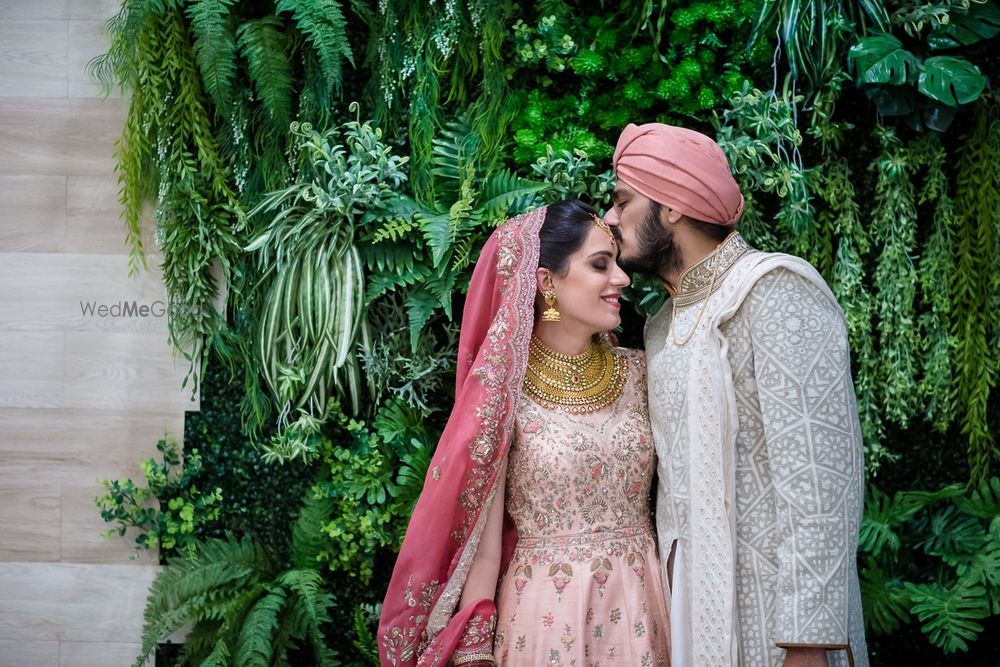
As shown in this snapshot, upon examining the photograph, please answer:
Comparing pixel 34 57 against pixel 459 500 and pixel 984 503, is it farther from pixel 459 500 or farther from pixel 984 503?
pixel 984 503

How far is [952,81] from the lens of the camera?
9.37ft

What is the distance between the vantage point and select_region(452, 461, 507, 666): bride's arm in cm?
226

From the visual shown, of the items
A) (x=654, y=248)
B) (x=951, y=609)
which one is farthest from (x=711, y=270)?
(x=951, y=609)

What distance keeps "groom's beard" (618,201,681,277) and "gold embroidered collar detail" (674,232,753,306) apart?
2.1 inches

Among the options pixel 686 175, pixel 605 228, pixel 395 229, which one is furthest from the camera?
pixel 395 229

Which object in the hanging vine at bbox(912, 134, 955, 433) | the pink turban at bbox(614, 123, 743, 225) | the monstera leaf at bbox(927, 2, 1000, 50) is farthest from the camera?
the hanging vine at bbox(912, 134, 955, 433)

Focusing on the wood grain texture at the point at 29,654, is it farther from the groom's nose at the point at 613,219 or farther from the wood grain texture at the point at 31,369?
the groom's nose at the point at 613,219

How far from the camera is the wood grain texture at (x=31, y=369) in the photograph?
326 cm

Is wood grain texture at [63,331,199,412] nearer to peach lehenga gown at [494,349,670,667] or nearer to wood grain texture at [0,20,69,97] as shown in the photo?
wood grain texture at [0,20,69,97]

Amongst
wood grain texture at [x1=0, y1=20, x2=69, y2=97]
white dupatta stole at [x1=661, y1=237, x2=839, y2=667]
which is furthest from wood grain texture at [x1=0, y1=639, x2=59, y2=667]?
white dupatta stole at [x1=661, y1=237, x2=839, y2=667]

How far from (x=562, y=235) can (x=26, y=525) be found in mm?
2290

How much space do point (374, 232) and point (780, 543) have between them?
1.67m

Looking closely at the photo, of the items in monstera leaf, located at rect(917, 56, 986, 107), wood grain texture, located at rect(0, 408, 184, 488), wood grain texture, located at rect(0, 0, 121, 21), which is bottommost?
wood grain texture, located at rect(0, 408, 184, 488)

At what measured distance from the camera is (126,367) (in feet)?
10.7
